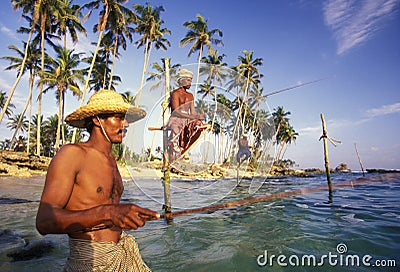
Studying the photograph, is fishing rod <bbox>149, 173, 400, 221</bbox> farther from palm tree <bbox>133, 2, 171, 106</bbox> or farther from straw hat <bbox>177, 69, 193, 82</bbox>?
palm tree <bbox>133, 2, 171, 106</bbox>

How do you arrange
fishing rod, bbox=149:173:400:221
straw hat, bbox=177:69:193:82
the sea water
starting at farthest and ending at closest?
the sea water
straw hat, bbox=177:69:193:82
fishing rod, bbox=149:173:400:221

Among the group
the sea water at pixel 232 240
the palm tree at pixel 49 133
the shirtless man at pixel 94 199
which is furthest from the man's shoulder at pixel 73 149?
the palm tree at pixel 49 133

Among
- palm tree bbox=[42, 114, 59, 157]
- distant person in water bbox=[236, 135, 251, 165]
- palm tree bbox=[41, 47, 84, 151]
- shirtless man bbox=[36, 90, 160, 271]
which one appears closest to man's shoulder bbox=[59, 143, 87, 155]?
shirtless man bbox=[36, 90, 160, 271]

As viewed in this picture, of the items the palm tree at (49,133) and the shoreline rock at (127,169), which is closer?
the shoreline rock at (127,169)

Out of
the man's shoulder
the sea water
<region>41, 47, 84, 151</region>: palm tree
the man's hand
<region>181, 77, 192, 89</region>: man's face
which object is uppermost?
<region>41, 47, 84, 151</region>: palm tree

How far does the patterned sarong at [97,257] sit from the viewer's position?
5.44 ft

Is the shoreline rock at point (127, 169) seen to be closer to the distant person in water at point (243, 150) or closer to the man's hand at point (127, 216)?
the distant person in water at point (243, 150)

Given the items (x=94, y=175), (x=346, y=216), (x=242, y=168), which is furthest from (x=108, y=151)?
(x=346, y=216)

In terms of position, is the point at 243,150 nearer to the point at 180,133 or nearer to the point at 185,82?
the point at 180,133

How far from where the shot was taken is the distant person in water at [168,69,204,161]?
7.62ft

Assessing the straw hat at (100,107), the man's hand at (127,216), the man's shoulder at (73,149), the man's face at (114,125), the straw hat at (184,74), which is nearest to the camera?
the man's hand at (127,216)

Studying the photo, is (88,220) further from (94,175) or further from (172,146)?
(172,146)

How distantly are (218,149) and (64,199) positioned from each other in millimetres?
1592

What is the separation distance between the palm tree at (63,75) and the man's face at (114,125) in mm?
26860
